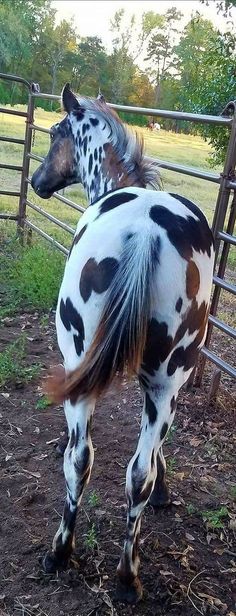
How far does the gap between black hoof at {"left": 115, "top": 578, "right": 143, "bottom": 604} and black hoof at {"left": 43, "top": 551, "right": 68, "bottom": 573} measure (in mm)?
235

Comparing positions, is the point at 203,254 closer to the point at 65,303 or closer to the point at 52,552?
the point at 65,303

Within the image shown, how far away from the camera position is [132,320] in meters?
1.54

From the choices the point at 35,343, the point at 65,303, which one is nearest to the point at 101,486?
the point at 65,303

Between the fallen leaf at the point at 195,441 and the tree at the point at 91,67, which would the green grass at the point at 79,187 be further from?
the tree at the point at 91,67

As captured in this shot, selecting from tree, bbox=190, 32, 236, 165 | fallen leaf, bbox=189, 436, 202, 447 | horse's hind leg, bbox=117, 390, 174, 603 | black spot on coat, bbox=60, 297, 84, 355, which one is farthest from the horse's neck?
tree, bbox=190, 32, 236, 165

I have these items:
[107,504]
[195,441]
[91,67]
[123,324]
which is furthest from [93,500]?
[91,67]

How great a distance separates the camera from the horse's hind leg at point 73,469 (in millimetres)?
1785

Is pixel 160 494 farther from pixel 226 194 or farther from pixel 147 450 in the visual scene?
pixel 226 194

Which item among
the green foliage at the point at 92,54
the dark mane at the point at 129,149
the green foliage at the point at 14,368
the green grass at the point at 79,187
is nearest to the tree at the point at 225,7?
the green grass at the point at 79,187

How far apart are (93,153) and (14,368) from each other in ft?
4.80

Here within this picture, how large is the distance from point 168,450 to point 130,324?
1.59 m

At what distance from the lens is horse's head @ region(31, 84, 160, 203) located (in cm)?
262

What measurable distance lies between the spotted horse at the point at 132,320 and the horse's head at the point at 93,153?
0.78 m

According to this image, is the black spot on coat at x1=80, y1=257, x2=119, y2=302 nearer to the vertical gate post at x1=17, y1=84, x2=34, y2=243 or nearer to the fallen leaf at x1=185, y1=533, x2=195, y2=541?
the fallen leaf at x1=185, y1=533, x2=195, y2=541
